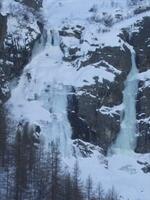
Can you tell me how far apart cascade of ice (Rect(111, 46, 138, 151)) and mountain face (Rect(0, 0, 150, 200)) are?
13 centimetres

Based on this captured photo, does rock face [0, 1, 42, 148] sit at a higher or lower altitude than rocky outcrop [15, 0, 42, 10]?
lower

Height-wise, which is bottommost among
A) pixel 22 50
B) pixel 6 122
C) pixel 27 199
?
pixel 27 199

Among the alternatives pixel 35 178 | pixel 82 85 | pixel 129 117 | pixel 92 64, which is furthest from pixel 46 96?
pixel 35 178

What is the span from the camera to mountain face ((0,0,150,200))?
4178 inches

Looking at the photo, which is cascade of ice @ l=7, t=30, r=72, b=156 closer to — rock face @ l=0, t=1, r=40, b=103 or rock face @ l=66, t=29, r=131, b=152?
rock face @ l=0, t=1, r=40, b=103

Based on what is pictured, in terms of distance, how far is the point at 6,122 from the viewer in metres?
92.8

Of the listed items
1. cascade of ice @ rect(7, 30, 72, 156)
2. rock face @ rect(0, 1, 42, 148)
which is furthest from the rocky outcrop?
cascade of ice @ rect(7, 30, 72, 156)

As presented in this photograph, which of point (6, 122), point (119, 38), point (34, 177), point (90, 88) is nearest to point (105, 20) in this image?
point (119, 38)

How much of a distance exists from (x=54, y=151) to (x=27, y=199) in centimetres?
1120

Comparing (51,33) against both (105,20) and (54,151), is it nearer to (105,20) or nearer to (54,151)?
(105,20)

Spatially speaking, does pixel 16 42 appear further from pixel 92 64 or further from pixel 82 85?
pixel 92 64

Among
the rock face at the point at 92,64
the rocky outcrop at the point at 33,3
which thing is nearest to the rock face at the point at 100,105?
the rock face at the point at 92,64

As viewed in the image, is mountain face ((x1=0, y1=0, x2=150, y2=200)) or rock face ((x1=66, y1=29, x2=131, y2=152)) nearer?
mountain face ((x1=0, y1=0, x2=150, y2=200))

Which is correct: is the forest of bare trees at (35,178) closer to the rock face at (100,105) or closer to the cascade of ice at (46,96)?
the cascade of ice at (46,96)
